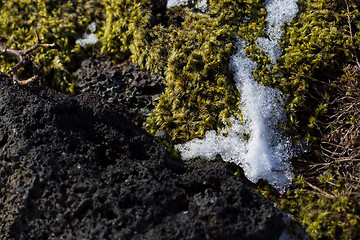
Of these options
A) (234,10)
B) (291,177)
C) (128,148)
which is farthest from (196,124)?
(234,10)

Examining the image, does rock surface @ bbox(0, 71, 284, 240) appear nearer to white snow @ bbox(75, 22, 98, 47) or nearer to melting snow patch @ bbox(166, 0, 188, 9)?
white snow @ bbox(75, 22, 98, 47)

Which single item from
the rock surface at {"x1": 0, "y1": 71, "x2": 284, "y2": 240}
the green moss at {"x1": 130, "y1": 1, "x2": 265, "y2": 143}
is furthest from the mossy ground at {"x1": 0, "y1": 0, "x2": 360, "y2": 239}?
the rock surface at {"x1": 0, "y1": 71, "x2": 284, "y2": 240}

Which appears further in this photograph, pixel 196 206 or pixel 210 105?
pixel 210 105

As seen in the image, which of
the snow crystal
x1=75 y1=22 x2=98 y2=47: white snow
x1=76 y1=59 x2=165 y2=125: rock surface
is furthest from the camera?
x1=75 y1=22 x2=98 y2=47: white snow

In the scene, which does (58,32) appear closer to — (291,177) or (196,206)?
(196,206)

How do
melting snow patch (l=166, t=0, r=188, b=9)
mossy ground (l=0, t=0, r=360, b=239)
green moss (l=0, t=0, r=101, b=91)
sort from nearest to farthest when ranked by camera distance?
mossy ground (l=0, t=0, r=360, b=239) → melting snow patch (l=166, t=0, r=188, b=9) → green moss (l=0, t=0, r=101, b=91)

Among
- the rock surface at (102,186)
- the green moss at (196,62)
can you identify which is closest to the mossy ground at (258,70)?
the green moss at (196,62)

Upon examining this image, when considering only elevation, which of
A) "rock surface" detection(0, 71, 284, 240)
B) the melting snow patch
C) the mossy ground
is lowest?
"rock surface" detection(0, 71, 284, 240)

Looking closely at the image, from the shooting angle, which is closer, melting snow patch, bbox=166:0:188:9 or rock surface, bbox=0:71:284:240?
rock surface, bbox=0:71:284:240
